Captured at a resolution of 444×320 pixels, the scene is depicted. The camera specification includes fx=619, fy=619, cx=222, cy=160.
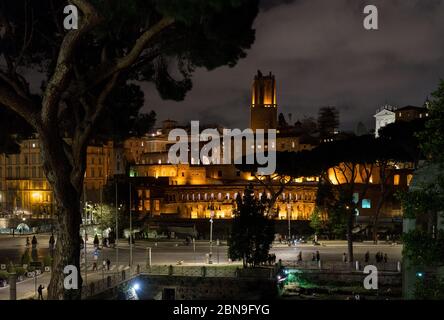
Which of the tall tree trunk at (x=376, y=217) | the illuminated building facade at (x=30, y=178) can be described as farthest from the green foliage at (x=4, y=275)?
the illuminated building facade at (x=30, y=178)

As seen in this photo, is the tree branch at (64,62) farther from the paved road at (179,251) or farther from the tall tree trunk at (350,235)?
the tall tree trunk at (350,235)

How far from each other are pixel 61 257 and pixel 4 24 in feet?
25.7

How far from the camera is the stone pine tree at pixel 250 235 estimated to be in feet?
116

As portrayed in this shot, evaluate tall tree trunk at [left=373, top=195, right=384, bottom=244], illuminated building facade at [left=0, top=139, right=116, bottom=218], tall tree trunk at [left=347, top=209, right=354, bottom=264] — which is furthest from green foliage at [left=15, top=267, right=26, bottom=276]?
illuminated building facade at [left=0, top=139, right=116, bottom=218]

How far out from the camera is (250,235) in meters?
35.8

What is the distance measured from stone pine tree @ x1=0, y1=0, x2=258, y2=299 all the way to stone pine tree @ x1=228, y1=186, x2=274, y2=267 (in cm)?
1506

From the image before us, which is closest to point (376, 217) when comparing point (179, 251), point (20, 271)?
point (179, 251)

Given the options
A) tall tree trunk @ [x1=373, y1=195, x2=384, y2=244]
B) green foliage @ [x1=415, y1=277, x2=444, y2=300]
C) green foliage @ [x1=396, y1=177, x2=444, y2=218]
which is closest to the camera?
green foliage @ [x1=415, y1=277, x2=444, y2=300]

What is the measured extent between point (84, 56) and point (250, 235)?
666 inches

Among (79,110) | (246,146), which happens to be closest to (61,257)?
(79,110)

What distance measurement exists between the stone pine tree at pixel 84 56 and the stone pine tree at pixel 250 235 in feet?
49.4

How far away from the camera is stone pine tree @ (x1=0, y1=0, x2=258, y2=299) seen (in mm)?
16062

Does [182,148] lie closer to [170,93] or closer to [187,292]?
[187,292]

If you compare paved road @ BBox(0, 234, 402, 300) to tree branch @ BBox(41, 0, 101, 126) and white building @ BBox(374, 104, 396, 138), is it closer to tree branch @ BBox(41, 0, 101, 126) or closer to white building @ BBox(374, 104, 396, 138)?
tree branch @ BBox(41, 0, 101, 126)
